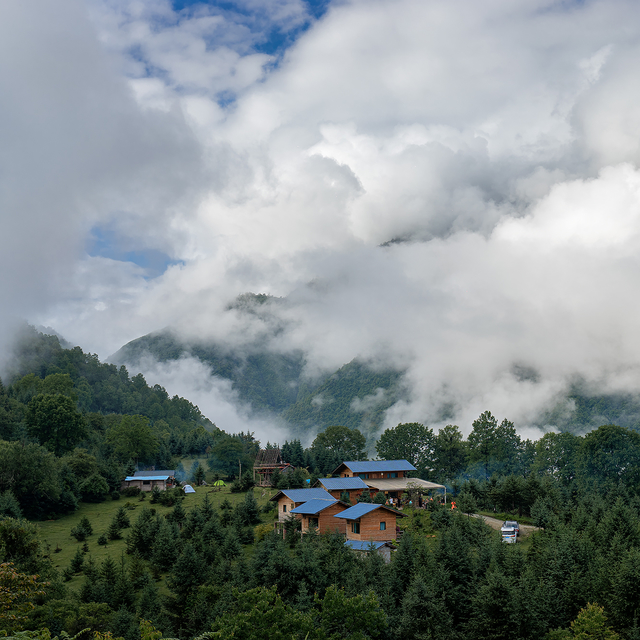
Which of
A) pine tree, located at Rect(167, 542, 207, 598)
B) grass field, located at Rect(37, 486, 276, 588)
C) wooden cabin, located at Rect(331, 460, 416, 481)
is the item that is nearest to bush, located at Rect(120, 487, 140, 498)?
grass field, located at Rect(37, 486, 276, 588)

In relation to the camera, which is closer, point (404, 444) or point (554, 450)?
point (554, 450)

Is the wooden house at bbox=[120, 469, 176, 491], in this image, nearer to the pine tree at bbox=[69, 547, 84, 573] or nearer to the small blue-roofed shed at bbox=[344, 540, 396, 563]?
the pine tree at bbox=[69, 547, 84, 573]

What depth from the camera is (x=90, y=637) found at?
38625 millimetres

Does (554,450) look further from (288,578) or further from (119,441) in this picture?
(119,441)

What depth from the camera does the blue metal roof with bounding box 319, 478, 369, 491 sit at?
78688 millimetres

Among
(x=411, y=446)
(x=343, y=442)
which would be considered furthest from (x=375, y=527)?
(x=343, y=442)

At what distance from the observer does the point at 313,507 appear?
63.7 m

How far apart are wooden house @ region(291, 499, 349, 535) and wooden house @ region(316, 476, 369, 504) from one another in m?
13.6

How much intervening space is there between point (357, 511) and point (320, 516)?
4746 mm

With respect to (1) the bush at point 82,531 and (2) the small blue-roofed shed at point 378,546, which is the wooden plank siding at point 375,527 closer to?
(2) the small blue-roofed shed at point 378,546

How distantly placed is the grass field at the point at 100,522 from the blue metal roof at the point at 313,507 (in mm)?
11489

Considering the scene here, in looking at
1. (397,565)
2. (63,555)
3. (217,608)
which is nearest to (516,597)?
(397,565)

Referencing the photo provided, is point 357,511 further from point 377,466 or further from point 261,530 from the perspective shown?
point 377,466

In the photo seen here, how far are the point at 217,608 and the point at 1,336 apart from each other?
153771mm
